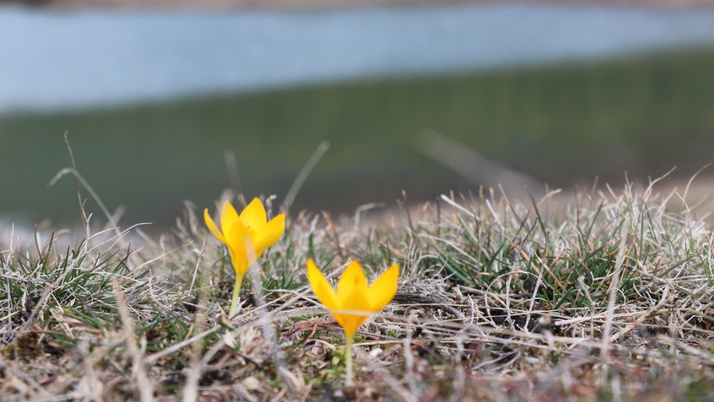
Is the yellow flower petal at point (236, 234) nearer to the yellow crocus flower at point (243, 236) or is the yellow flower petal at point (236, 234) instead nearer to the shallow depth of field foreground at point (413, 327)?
the yellow crocus flower at point (243, 236)

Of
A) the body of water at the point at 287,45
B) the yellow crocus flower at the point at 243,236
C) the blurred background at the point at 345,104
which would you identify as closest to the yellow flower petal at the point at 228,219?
the yellow crocus flower at the point at 243,236

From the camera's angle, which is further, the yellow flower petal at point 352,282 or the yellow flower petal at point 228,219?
the yellow flower petal at point 228,219

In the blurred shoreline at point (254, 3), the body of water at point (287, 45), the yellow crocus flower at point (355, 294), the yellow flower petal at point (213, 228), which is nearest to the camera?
the yellow crocus flower at point (355, 294)

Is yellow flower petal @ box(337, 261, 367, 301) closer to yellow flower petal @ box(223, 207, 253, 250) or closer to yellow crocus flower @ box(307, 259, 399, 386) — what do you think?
yellow crocus flower @ box(307, 259, 399, 386)

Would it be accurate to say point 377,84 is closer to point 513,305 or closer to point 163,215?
point 163,215

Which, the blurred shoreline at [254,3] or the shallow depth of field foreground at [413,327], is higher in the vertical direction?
the blurred shoreline at [254,3]

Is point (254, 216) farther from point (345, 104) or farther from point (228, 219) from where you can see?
point (345, 104)

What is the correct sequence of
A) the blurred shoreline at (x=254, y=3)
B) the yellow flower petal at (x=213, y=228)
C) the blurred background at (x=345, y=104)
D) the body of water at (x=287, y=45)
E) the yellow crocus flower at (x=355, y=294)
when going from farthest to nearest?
the blurred shoreline at (x=254, y=3) → the body of water at (x=287, y=45) → the blurred background at (x=345, y=104) → the yellow flower petal at (x=213, y=228) → the yellow crocus flower at (x=355, y=294)
